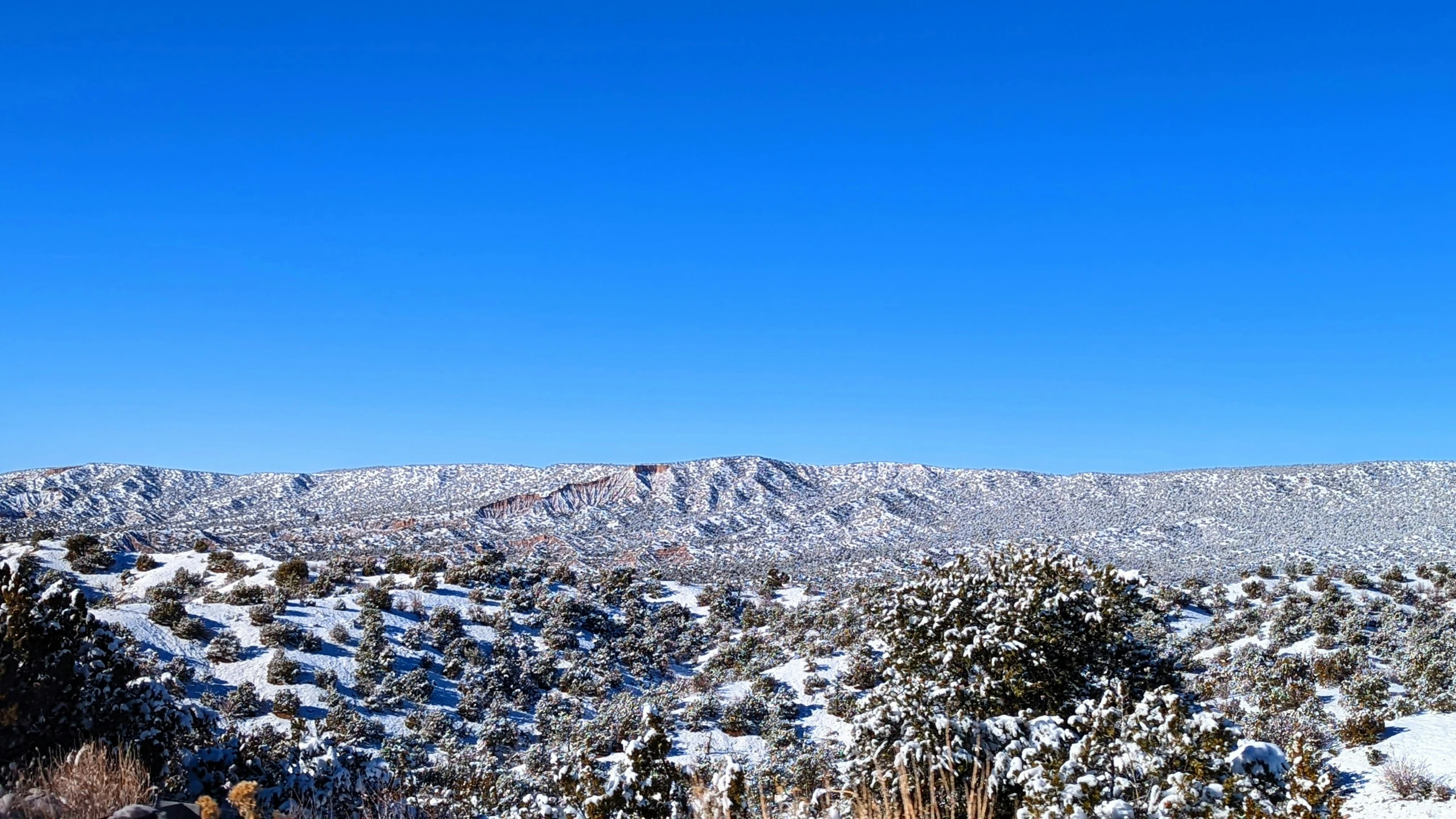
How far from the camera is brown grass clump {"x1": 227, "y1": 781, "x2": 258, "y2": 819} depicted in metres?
6.43

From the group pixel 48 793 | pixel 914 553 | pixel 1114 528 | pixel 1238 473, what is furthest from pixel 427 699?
pixel 1238 473

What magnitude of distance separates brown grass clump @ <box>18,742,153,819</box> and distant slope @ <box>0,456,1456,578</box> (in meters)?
28.3

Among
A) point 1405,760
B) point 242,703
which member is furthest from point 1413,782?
point 242,703

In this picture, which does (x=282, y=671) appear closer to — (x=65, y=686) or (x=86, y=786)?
(x=65, y=686)

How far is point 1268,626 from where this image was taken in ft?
72.9

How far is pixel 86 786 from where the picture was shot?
6844 mm

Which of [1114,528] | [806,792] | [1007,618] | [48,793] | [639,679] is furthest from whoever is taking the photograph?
[1114,528]

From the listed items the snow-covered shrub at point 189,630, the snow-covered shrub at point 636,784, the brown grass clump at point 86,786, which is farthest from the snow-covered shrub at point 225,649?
the snow-covered shrub at point 636,784

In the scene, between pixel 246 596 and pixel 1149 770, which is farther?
pixel 246 596

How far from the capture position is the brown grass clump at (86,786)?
6.53 m

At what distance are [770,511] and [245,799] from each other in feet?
154

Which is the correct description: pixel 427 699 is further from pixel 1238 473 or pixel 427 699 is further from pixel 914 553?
pixel 1238 473

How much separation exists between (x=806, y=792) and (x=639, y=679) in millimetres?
9560

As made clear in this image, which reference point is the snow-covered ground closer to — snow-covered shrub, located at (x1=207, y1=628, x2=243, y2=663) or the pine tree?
the pine tree
